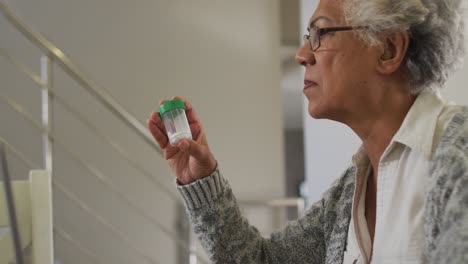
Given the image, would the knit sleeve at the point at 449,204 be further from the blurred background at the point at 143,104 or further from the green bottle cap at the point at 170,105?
the blurred background at the point at 143,104

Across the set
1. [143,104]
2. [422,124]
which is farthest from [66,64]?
[143,104]

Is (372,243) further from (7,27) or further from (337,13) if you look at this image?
(7,27)

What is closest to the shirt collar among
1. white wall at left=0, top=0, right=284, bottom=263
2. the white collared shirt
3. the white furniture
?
the white collared shirt

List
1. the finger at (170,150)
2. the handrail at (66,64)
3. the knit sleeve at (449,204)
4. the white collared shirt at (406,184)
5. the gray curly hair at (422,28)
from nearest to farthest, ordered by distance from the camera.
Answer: the knit sleeve at (449,204) → the white collared shirt at (406,184) → the gray curly hair at (422,28) → the finger at (170,150) → the handrail at (66,64)

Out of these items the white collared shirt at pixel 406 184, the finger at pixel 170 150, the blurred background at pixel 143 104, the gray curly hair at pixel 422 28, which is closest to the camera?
the white collared shirt at pixel 406 184

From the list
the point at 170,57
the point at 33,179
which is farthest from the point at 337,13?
the point at 170,57

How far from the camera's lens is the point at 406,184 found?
796 millimetres

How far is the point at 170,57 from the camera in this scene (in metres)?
2.91

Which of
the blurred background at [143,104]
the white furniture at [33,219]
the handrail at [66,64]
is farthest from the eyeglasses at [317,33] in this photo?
the blurred background at [143,104]

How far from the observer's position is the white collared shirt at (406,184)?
756mm

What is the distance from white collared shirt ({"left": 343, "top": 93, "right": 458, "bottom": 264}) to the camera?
76 cm

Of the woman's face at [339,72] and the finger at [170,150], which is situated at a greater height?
the woman's face at [339,72]

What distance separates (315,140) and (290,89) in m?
3.09

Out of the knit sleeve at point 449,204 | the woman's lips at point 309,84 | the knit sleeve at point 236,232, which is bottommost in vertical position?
the knit sleeve at point 236,232
